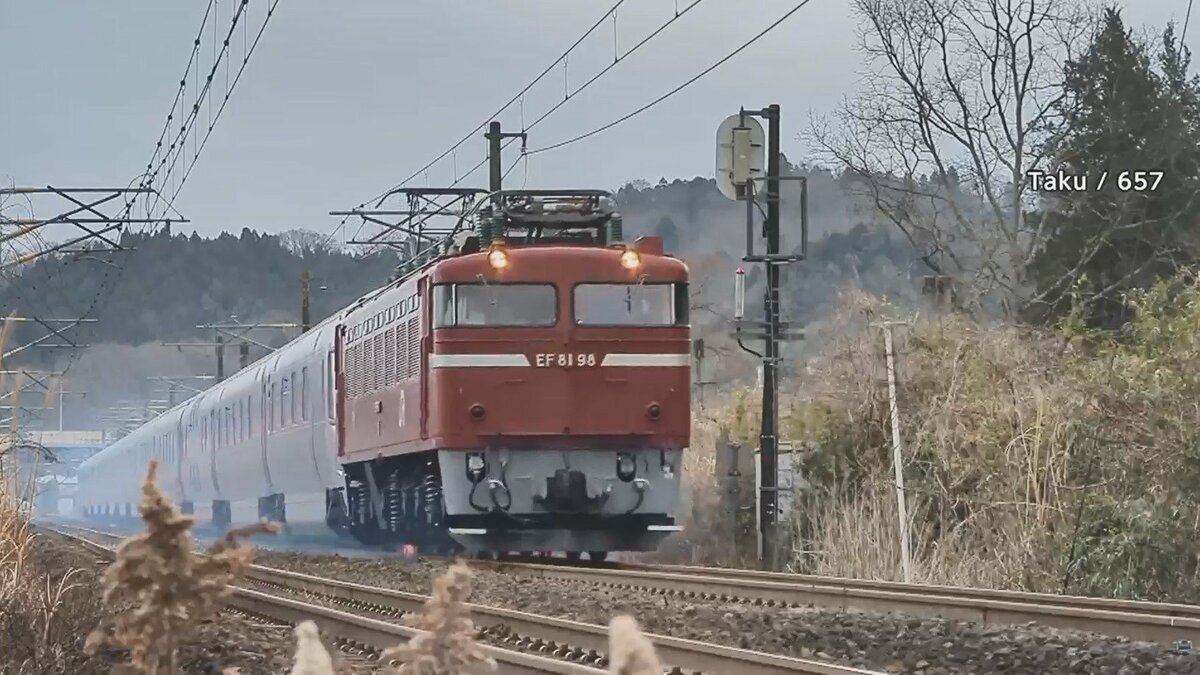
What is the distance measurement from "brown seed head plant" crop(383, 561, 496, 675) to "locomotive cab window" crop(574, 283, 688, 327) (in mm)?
15492

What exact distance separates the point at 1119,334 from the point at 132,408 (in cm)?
→ 6362

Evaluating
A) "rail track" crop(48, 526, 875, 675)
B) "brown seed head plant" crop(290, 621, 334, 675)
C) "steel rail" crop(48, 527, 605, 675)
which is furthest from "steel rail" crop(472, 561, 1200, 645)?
"brown seed head plant" crop(290, 621, 334, 675)

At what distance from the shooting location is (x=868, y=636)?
31.3ft

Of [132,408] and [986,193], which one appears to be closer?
[986,193]

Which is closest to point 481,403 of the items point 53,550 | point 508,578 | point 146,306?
point 508,578

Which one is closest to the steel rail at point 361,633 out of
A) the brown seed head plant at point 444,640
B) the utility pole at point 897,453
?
the brown seed head plant at point 444,640

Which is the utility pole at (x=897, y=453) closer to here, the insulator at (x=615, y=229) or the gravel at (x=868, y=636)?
the insulator at (x=615, y=229)

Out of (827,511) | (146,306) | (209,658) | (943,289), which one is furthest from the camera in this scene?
(146,306)

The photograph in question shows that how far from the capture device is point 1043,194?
34219 millimetres

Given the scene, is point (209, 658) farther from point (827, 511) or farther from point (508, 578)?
point (827, 511)

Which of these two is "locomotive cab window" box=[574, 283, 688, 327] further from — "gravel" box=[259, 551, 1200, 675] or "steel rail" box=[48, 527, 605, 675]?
"steel rail" box=[48, 527, 605, 675]

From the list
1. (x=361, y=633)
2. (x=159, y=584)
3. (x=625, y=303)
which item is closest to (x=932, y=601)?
(x=361, y=633)

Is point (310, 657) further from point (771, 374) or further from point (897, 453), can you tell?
point (771, 374)

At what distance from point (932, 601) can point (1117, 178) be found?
82.2 feet
